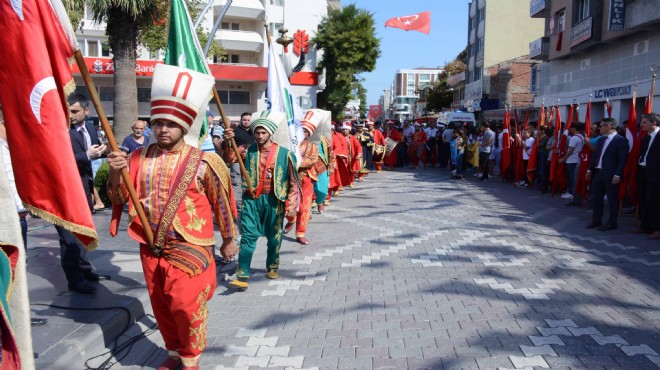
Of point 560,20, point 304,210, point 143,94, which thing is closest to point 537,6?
point 560,20

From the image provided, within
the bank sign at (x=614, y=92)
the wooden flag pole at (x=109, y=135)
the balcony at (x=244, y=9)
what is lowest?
the wooden flag pole at (x=109, y=135)

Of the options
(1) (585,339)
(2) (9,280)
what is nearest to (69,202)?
(2) (9,280)

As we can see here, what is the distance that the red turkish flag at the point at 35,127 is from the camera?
2664 millimetres

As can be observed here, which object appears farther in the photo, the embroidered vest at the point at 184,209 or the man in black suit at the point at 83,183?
the man in black suit at the point at 83,183

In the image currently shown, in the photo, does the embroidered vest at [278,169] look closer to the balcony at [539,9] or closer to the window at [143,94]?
the balcony at [539,9]

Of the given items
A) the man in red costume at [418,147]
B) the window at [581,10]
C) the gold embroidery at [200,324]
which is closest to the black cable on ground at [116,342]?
the gold embroidery at [200,324]

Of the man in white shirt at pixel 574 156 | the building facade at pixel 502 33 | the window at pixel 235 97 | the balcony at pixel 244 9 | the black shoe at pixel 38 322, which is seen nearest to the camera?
the black shoe at pixel 38 322

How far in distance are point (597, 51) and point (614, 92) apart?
11.1 feet

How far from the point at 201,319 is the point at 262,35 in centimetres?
4237

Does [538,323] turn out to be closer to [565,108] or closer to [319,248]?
[319,248]

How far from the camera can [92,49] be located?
1601 inches

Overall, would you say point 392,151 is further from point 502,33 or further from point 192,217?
point 502,33

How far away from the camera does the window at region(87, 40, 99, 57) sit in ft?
133

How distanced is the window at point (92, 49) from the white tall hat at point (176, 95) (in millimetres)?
40074
